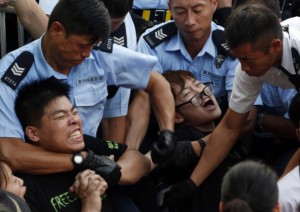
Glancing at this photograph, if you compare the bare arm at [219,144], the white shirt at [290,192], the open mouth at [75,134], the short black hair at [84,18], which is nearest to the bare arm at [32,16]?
the short black hair at [84,18]

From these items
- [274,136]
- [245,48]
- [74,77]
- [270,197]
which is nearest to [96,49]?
[74,77]

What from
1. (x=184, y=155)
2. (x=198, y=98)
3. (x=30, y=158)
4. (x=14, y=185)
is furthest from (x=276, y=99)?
(x=14, y=185)

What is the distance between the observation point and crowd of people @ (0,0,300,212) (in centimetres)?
308

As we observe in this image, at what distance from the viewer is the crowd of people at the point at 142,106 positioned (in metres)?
3.08

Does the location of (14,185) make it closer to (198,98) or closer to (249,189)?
(249,189)

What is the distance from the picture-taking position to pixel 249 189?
2.11 metres

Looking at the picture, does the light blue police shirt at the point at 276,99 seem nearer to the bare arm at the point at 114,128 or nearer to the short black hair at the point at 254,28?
the short black hair at the point at 254,28

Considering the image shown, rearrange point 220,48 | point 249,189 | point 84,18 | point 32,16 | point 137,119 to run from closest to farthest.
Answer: point 249,189
point 84,18
point 32,16
point 137,119
point 220,48

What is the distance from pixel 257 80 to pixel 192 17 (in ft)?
2.07

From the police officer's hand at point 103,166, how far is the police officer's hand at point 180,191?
19.5 inches

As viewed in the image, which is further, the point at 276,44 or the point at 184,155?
the point at 184,155

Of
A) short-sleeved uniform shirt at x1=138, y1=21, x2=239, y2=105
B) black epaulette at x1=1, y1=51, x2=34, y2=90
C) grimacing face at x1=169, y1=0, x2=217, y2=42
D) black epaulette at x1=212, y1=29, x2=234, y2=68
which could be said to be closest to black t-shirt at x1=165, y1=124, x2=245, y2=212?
short-sleeved uniform shirt at x1=138, y1=21, x2=239, y2=105

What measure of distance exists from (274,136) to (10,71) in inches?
62.7

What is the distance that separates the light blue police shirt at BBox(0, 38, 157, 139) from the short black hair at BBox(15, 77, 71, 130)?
0.04 meters
